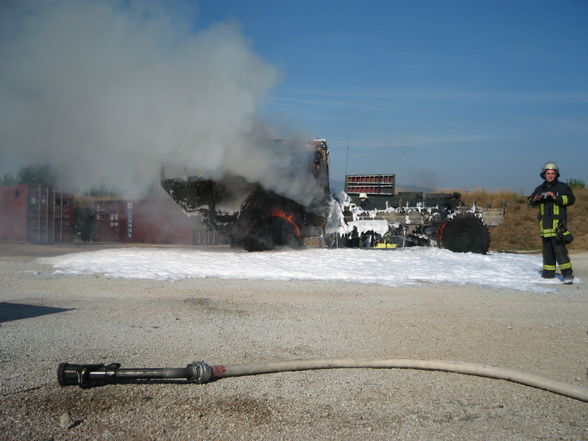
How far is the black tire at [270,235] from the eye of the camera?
13094 millimetres

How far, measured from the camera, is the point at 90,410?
3.41 m

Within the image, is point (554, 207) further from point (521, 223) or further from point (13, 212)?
point (521, 223)

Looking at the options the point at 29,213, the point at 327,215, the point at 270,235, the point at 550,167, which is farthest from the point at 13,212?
the point at 550,167

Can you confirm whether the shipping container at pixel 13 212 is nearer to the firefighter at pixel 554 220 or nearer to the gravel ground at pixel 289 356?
the gravel ground at pixel 289 356

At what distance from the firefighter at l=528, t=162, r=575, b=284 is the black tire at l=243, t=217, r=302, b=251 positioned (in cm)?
570

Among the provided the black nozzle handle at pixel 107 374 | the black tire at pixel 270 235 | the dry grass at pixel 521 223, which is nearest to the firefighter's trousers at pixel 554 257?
the black tire at pixel 270 235

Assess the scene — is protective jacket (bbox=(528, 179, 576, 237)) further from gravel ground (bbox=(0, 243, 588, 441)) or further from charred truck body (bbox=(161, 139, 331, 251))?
charred truck body (bbox=(161, 139, 331, 251))

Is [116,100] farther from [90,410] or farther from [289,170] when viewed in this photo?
[90,410]

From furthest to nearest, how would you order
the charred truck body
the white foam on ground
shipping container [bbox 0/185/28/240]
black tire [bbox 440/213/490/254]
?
shipping container [bbox 0/185/28/240] < black tire [bbox 440/213/490/254] < the charred truck body < the white foam on ground

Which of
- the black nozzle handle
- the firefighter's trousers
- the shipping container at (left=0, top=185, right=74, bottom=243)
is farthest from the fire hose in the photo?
the shipping container at (left=0, top=185, right=74, bottom=243)

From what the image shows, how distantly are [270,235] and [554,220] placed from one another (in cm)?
631

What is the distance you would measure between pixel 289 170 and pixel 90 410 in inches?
382

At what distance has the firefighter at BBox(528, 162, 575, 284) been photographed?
9234 millimetres

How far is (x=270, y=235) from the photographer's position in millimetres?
13148
